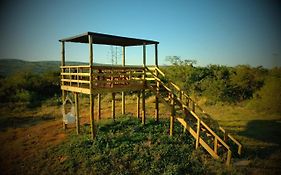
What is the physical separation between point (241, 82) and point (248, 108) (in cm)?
616

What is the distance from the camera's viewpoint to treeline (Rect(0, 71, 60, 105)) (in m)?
23.2

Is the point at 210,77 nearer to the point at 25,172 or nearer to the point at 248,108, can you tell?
the point at 248,108

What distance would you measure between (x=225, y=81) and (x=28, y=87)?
25.3 m

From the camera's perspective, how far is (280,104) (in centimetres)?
1783

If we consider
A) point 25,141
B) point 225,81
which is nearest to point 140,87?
point 25,141

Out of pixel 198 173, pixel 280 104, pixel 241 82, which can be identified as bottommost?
pixel 198 173

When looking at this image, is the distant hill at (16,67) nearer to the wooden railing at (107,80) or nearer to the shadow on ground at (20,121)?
the shadow on ground at (20,121)

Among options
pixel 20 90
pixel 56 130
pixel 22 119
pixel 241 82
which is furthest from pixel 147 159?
pixel 20 90

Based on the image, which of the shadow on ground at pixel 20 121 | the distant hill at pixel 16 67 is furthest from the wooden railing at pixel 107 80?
the distant hill at pixel 16 67

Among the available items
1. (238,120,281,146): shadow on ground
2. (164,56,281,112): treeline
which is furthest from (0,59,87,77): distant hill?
(238,120,281,146): shadow on ground

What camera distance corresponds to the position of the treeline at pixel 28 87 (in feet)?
76.2

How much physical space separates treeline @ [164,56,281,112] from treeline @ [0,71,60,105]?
17.1 metres

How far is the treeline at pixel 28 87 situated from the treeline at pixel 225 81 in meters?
17.1

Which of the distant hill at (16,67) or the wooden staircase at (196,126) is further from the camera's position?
the distant hill at (16,67)
